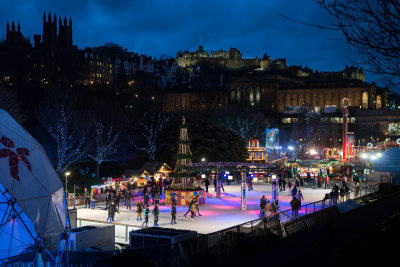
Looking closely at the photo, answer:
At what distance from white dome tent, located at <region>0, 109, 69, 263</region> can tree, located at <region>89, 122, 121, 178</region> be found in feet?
108

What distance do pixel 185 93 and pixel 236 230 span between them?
117m

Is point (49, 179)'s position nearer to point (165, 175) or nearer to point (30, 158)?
point (30, 158)

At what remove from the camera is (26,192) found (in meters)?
10.5

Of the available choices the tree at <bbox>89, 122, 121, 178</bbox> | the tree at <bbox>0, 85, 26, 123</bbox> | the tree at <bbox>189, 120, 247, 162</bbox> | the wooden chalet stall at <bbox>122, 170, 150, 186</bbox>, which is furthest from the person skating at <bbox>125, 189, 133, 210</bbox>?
the tree at <bbox>189, 120, 247, 162</bbox>

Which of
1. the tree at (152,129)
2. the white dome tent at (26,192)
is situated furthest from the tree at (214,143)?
the white dome tent at (26,192)

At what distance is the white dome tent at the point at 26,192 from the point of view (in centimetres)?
1043

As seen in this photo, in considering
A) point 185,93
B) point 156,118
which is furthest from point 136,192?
point 185,93

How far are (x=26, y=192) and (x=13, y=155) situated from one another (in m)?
0.95

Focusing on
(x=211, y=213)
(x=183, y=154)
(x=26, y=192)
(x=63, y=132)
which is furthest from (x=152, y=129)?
(x=26, y=192)

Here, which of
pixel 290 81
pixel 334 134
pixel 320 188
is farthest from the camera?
pixel 290 81

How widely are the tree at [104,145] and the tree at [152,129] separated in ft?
8.87

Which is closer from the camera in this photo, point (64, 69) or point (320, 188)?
point (320, 188)

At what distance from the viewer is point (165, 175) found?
41031 mm

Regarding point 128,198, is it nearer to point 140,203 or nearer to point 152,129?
point 140,203
